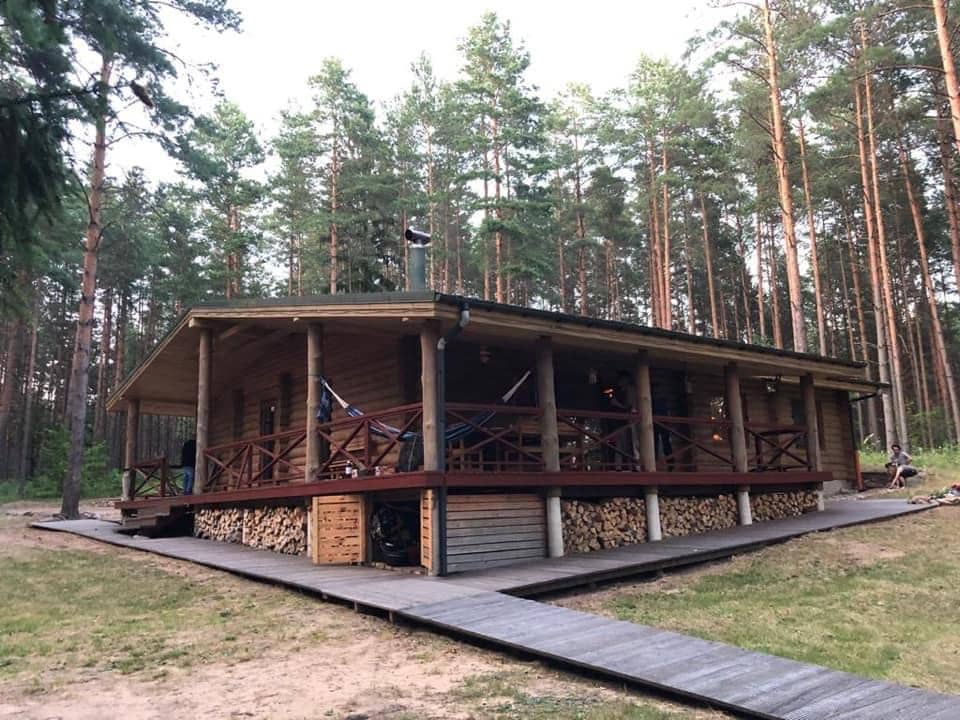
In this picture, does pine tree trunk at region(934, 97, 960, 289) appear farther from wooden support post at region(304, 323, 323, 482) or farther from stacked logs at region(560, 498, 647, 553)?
wooden support post at region(304, 323, 323, 482)

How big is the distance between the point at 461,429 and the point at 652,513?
11.8 ft

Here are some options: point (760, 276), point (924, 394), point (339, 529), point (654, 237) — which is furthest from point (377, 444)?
point (924, 394)

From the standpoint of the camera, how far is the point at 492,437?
30.9ft

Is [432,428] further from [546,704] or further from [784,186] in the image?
[784,186]

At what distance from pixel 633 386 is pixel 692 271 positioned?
2428 centimetres

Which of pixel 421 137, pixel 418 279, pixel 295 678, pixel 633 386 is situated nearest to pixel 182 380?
pixel 418 279

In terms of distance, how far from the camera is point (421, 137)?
31.9 m

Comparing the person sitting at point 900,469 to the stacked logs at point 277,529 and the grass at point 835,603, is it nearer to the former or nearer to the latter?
the grass at point 835,603

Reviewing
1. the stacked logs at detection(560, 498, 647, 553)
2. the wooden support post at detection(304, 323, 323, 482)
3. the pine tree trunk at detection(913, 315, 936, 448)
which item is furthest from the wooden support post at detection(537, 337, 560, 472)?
the pine tree trunk at detection(913, 315, 936, 448)

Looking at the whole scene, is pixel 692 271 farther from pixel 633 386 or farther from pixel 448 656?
pixel 448 656

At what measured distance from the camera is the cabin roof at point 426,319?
9086mm

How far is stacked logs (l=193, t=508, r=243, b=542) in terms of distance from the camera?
487 inches

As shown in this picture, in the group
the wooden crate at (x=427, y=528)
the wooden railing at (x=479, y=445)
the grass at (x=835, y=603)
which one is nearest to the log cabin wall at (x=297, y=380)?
the wooden railing at (x=479, y=445)

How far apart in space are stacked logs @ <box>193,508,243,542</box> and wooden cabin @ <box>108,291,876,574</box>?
4cm
